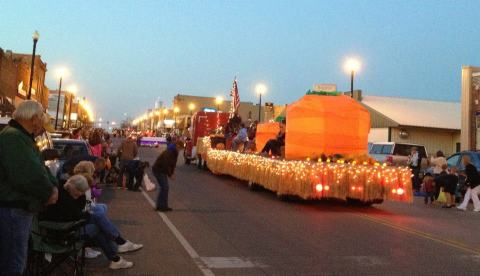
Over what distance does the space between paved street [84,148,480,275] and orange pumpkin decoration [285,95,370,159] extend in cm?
155

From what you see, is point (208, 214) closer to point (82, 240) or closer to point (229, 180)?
point (82, 240)

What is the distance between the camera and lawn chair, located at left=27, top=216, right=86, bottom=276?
5402mm

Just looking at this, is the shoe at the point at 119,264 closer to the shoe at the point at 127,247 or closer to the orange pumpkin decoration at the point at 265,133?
the shoe at the point at 127,247

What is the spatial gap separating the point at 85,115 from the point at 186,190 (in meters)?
76.4

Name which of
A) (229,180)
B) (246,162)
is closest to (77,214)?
(246,162)

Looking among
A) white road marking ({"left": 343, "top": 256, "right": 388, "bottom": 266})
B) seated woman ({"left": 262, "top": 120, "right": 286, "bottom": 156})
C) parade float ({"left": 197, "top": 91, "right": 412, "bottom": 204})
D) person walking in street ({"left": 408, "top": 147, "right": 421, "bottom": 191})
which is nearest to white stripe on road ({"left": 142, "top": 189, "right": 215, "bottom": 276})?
white road marking ({"left": 343, "top": 256, "right": 388, "bottom": 266})

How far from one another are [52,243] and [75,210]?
0.44 m

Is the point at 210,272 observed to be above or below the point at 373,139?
below

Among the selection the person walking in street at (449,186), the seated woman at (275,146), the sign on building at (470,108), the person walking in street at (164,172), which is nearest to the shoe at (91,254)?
the person walking in street at (164,172)

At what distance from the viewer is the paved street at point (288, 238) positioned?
691 cm

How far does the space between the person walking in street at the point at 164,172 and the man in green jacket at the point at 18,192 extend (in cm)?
734

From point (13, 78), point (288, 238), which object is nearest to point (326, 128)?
point (288, 238)

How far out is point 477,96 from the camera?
1275 inches

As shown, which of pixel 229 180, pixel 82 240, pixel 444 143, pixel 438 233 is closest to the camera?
pixel 82 240
